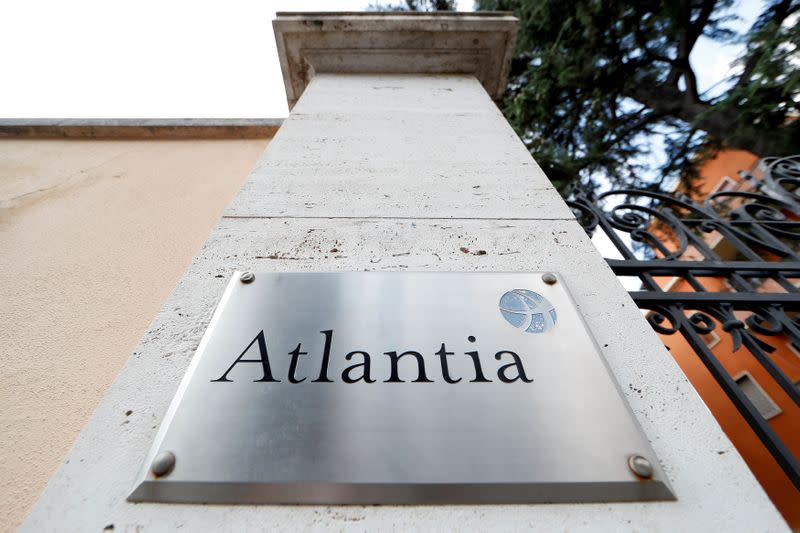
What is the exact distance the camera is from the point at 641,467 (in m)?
0.59

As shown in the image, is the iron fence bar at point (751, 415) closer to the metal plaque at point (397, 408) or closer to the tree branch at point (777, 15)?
the metal plaque at point (397, 408)

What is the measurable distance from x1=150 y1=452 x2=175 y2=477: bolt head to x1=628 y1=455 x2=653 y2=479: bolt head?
2.69 feet

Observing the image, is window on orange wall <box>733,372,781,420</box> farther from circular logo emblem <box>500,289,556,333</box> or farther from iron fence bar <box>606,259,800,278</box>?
circular logo emblem <box>500,289,556,333</box>

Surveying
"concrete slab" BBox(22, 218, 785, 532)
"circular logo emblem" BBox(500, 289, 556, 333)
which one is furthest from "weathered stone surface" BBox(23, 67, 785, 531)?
A: "circular logo emblem" BBox(500, 289, 556, 333)

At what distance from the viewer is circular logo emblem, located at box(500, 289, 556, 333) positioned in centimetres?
80

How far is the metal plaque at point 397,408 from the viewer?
58 cm

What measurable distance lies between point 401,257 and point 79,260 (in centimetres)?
166

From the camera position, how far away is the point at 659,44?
4281 mm

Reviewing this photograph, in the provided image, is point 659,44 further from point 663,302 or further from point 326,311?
point 326,311

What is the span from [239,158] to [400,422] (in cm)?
235

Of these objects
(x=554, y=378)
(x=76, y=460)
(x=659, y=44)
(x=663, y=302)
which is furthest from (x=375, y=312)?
(x=659, y=44)

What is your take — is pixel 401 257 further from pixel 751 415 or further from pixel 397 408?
pixel 751 415

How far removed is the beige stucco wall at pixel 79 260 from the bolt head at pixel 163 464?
0.71 m

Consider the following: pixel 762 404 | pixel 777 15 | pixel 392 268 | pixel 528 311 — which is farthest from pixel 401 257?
pixel 762 404
